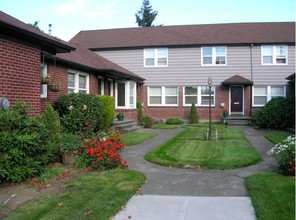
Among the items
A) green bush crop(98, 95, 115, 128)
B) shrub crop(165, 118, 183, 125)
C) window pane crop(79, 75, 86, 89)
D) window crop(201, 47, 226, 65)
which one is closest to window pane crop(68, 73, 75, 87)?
window pane crop(79, 75, 86, 89)

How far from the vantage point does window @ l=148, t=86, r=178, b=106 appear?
27.0 meters

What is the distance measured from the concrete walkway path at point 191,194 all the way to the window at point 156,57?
18327mm

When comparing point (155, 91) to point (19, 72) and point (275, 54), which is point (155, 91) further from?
point (19, 72)

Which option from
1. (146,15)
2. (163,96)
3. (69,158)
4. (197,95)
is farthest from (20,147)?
(146,15)

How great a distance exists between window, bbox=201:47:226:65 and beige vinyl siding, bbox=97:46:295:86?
0.30 m

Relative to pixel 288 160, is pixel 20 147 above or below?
above

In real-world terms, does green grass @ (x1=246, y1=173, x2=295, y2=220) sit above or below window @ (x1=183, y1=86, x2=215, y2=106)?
below

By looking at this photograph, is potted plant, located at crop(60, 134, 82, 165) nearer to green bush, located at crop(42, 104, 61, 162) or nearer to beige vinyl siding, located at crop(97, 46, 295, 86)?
green bush, located at crop(42, 104, 61, 162)

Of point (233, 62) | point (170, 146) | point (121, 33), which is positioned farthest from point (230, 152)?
point (121, 33)

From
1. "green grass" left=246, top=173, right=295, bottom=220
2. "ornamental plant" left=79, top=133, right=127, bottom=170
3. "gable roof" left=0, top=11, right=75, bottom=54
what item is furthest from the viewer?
"gable roof" left=0, top=11, right=75, bottom=54

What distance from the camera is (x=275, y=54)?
25391 millimetres

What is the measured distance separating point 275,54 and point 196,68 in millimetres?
5682

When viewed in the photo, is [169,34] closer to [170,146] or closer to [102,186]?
[170,146]

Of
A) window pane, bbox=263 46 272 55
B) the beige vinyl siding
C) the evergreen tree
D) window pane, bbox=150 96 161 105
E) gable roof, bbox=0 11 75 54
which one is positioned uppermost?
the evergreen tree
